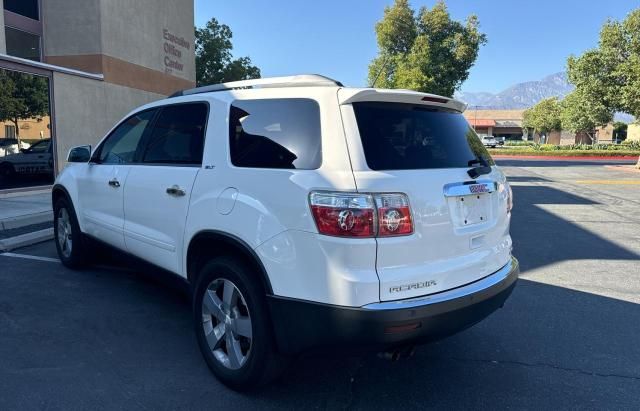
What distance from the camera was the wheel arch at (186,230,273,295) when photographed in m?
2.82

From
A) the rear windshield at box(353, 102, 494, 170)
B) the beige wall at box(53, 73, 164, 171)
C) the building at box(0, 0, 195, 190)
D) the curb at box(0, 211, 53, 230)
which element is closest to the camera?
the rear windshield at box(353, 102, 494, 170)

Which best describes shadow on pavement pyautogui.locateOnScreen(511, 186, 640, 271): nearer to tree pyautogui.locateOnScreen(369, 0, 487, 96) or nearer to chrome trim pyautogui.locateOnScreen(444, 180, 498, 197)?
chrome trim pyautogui.locateOnScreen(444, 180, 498, 197)

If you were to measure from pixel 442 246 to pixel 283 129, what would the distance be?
1172mm

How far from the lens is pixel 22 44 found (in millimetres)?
14773

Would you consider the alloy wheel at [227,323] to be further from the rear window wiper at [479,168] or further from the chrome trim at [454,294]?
the rear window wiper at [479,168]

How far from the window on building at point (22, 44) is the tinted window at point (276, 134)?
14.5 meters

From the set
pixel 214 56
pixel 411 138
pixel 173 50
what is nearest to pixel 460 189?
pixel 411 138

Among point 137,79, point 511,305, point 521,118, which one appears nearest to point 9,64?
point 137,79

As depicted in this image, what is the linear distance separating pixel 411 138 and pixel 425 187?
15.1 inches

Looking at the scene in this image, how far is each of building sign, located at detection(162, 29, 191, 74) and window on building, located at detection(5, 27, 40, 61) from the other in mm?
4757

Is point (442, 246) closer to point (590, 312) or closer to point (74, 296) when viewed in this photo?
point (590, 312)

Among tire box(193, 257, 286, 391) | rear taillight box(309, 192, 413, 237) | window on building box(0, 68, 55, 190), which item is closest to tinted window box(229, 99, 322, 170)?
rear taillight box(309, 192, 413, 237)

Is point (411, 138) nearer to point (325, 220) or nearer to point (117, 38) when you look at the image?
point (325, 220)

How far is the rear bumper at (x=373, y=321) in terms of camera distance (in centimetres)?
252
